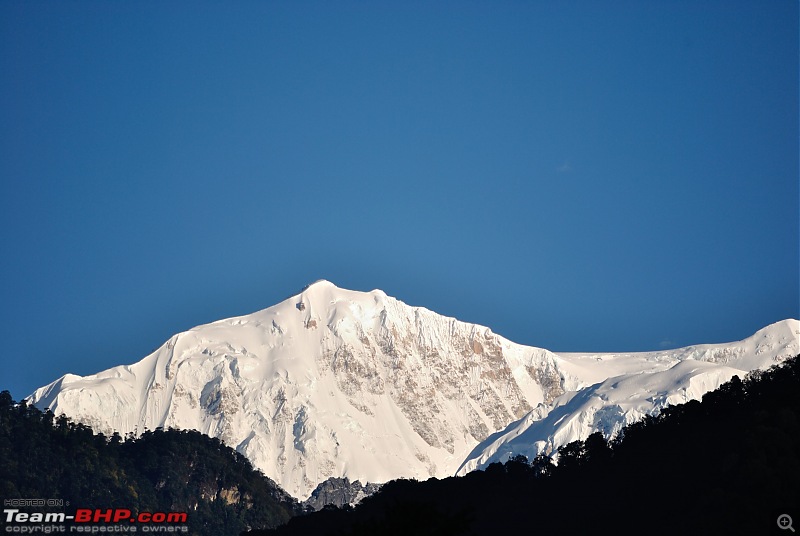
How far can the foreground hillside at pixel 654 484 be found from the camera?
123500mm

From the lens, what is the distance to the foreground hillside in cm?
12350

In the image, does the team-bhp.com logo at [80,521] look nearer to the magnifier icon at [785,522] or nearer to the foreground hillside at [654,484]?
the foreground hillside at [654,484]

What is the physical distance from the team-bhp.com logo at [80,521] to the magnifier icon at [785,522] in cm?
7368

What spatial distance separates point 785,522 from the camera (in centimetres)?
10981

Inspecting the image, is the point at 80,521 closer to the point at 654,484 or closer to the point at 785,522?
the point at 654,484

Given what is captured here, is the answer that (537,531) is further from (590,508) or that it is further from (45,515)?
(45,515)

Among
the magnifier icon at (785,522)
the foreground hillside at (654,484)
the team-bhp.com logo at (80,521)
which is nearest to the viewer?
the magnifier icon at (785,522)

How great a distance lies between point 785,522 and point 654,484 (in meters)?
36.4

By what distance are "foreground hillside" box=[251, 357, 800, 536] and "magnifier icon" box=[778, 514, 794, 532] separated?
3.19 feet

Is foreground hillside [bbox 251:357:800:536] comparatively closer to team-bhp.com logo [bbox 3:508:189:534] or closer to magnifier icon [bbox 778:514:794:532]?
magnifier icon [bbox 778:514:794:532]

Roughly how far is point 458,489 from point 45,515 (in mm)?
48169

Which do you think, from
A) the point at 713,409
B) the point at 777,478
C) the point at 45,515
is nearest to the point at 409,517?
the point at 777,478

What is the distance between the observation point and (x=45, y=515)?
178 meters

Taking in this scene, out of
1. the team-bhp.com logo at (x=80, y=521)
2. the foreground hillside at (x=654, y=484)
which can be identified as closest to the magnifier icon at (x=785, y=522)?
the foreground hillside at (x=654, y=484)
